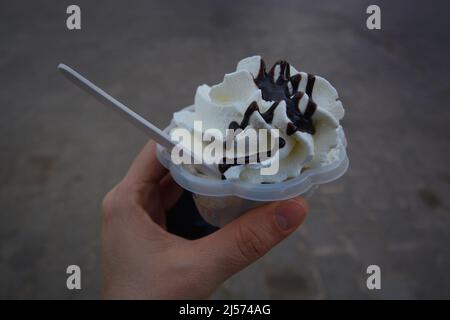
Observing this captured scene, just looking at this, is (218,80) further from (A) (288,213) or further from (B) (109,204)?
(A) (288,213)

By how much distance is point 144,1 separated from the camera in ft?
15.2

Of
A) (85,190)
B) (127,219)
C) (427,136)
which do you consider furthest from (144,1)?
(127,219)

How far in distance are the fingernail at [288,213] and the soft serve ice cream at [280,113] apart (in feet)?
0.28

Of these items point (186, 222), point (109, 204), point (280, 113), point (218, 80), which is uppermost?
point (218, 80)

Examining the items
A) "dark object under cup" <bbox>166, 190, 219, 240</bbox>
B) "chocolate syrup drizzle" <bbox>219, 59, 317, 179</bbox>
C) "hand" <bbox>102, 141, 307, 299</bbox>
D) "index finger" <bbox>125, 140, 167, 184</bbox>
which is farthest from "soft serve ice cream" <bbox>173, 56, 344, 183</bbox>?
"dark object under cup" <bbox>166, 190, 219, 240</bbox>

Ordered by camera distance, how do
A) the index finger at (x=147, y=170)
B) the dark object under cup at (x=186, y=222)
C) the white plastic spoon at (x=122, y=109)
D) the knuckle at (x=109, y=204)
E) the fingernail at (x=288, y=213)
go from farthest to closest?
the dark object under cup at (x=186, y=222)
the index finger at (x=147, y=170)
the knuckle at (x=109, y=204)
the fingernail at (x=288, y=213)
the white plastic spoon at (x=122, y=109)

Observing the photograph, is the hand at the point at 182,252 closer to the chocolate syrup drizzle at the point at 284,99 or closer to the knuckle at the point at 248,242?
the knuckle at the point at 248,242

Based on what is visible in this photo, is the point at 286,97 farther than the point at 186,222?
No

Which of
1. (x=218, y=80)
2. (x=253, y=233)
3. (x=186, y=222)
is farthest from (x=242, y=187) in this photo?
(x=218, y=80)

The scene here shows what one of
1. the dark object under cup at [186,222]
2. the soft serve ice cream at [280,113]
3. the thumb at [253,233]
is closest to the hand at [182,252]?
the thumb at [253,233]

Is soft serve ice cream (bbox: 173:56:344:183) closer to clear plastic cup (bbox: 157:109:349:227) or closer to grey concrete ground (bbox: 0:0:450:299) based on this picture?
clear plastic cup (bbox: 157:109:349:227)

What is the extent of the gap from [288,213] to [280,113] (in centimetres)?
27

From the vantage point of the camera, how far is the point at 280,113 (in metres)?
0.99

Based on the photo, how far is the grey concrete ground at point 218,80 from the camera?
2111mm
